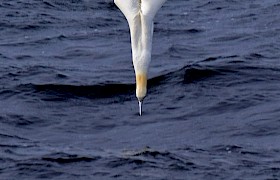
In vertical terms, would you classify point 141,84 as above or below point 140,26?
below

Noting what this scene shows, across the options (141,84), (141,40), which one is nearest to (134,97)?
(141,84)

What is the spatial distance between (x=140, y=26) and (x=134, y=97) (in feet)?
32.7

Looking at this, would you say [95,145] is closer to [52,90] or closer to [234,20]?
[52,90]

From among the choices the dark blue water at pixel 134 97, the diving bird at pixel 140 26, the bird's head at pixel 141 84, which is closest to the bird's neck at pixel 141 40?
the diving bird at pixel 140 26

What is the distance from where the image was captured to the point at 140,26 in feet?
43.0

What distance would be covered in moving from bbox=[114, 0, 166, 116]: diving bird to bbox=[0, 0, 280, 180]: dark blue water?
4.52 metres

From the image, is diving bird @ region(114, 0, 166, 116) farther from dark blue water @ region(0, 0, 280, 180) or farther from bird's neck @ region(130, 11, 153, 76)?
dark blue water @ region(0, 0, 280, 180)

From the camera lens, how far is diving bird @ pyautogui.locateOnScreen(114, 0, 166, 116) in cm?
1287

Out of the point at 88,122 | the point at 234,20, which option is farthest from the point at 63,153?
the point at 234,20

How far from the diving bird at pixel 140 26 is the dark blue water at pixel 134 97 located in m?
4.52

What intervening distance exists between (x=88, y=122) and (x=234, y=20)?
11.4 m

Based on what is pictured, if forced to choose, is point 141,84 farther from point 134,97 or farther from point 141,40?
point 134,97

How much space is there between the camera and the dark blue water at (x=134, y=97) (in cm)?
1827

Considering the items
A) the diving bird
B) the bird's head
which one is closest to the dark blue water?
the bird's head
